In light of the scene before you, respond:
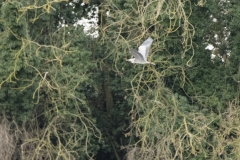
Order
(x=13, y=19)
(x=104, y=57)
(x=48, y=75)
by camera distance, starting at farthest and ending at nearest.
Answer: (x=104, y=57)
(x=48, y=75)
(x=13, y=19)

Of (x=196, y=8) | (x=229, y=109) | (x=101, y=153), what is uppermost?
(x=196, y=8)

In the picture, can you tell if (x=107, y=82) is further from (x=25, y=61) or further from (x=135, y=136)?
(x=25, y=61)

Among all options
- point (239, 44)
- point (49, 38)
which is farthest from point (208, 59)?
point (49, 38)

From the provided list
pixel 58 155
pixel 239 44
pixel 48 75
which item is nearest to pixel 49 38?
pixel 48 75

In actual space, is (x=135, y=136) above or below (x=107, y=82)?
below

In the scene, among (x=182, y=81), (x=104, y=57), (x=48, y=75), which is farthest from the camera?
(x=104, y=57)

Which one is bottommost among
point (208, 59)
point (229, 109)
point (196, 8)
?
point (229, 109)

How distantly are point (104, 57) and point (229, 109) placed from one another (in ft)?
6.93

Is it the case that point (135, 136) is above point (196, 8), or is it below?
below

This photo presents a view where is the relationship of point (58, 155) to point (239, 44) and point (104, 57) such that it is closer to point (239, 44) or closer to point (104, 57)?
point (104, 57)

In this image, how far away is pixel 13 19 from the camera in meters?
8.36

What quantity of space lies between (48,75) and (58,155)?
40.3 inches

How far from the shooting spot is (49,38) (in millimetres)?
9633

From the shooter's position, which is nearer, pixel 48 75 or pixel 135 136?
pixel 48 75
